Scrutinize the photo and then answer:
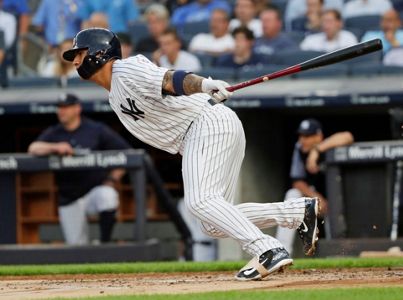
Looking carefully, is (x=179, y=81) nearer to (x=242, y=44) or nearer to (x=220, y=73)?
(x=220, y=73)

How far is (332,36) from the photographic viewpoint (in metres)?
11.5

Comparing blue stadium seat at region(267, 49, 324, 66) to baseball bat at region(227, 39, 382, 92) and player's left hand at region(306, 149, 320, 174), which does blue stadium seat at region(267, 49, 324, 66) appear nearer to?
player's left hand at region(306, 149, 320, 174)

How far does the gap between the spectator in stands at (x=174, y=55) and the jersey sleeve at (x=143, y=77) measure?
5720 mm

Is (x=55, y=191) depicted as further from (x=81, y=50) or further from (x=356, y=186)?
(x=81, y=50)

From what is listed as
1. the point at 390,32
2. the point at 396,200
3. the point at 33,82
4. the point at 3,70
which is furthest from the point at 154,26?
the point at 396,200

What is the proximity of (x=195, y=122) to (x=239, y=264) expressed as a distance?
2029mm

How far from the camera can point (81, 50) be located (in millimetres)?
6168

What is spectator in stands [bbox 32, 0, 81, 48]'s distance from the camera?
1318 centimetres

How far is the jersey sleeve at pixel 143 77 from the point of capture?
232 inches

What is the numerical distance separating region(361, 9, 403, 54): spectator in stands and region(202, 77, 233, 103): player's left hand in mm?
5849

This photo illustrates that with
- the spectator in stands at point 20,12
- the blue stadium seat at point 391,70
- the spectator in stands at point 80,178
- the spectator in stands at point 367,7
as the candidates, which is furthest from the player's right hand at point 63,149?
the spectator in stands at point 367,7

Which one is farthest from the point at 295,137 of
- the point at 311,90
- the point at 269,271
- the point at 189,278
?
the point at 269,271

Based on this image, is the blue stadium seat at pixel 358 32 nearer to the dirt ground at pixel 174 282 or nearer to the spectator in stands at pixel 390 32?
the spectator in stands at pixel 390 32

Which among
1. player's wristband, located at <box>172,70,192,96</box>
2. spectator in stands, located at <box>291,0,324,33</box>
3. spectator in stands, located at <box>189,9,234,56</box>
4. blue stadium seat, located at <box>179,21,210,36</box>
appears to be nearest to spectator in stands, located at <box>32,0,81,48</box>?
blue stadium seat, located at <box>179,21,210,36</box>
